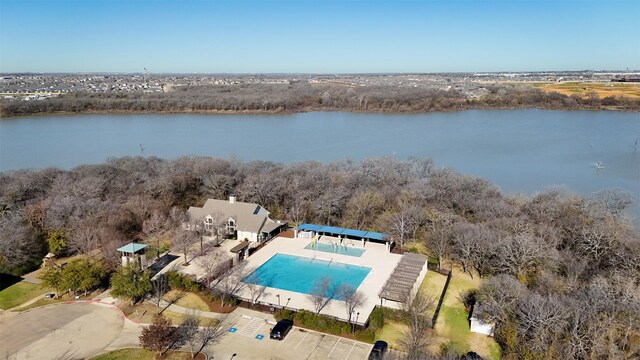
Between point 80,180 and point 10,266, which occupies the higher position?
point 80,180

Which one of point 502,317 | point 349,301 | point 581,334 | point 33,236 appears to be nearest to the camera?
point 581,334

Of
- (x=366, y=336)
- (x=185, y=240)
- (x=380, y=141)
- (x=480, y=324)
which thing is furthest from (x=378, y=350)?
(x=380, y=141)

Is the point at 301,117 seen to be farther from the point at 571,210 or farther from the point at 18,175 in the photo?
the point at 571,210

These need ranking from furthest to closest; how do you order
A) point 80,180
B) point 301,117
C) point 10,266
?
point 301,117 < point 80,180 < point 10,266

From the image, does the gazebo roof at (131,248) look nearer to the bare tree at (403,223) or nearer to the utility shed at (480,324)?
the bare tree at (403,223)

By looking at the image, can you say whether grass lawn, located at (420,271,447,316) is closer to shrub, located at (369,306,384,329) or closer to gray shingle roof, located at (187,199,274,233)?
shrub, located at (369,306,384,329)

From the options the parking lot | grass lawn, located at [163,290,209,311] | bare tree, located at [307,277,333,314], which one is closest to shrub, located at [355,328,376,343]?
the parking lot

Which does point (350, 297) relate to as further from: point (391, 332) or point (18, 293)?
point (18, 293)

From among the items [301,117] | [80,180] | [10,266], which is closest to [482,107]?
[301,117]
